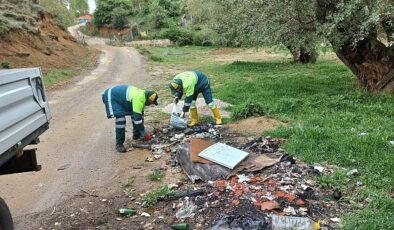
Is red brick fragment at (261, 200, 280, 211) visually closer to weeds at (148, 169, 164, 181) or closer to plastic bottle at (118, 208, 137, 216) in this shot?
plastic bottle at (118, 208, 137, 216)

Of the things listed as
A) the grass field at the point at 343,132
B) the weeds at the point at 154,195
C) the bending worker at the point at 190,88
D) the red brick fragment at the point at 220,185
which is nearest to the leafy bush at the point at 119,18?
the grass field at the point at 343,132

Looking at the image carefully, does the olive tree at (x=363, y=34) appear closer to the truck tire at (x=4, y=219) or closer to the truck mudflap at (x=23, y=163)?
the truck mudflap at (x=23, y=163)

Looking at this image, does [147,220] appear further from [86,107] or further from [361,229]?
[86,107]

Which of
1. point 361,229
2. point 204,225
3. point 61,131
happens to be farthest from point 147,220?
point 61,131

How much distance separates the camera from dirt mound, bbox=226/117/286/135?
9.51m

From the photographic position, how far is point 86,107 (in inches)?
570

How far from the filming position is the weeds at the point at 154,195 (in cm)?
631

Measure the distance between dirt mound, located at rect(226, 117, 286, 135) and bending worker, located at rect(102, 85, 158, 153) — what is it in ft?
6.50

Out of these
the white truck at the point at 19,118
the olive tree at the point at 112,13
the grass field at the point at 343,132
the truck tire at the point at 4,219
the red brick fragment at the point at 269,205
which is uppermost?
Answer: the olive tree at the point at 112,13

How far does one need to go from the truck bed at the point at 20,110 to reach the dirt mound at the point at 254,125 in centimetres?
511

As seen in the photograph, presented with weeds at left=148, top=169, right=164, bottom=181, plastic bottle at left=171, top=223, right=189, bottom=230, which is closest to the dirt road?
weeds at left=148, top=169, right=164, bottom=181

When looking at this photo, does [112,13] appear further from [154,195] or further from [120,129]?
[154,195]

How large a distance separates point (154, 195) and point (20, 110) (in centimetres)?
258

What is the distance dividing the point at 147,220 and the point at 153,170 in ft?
6.36
